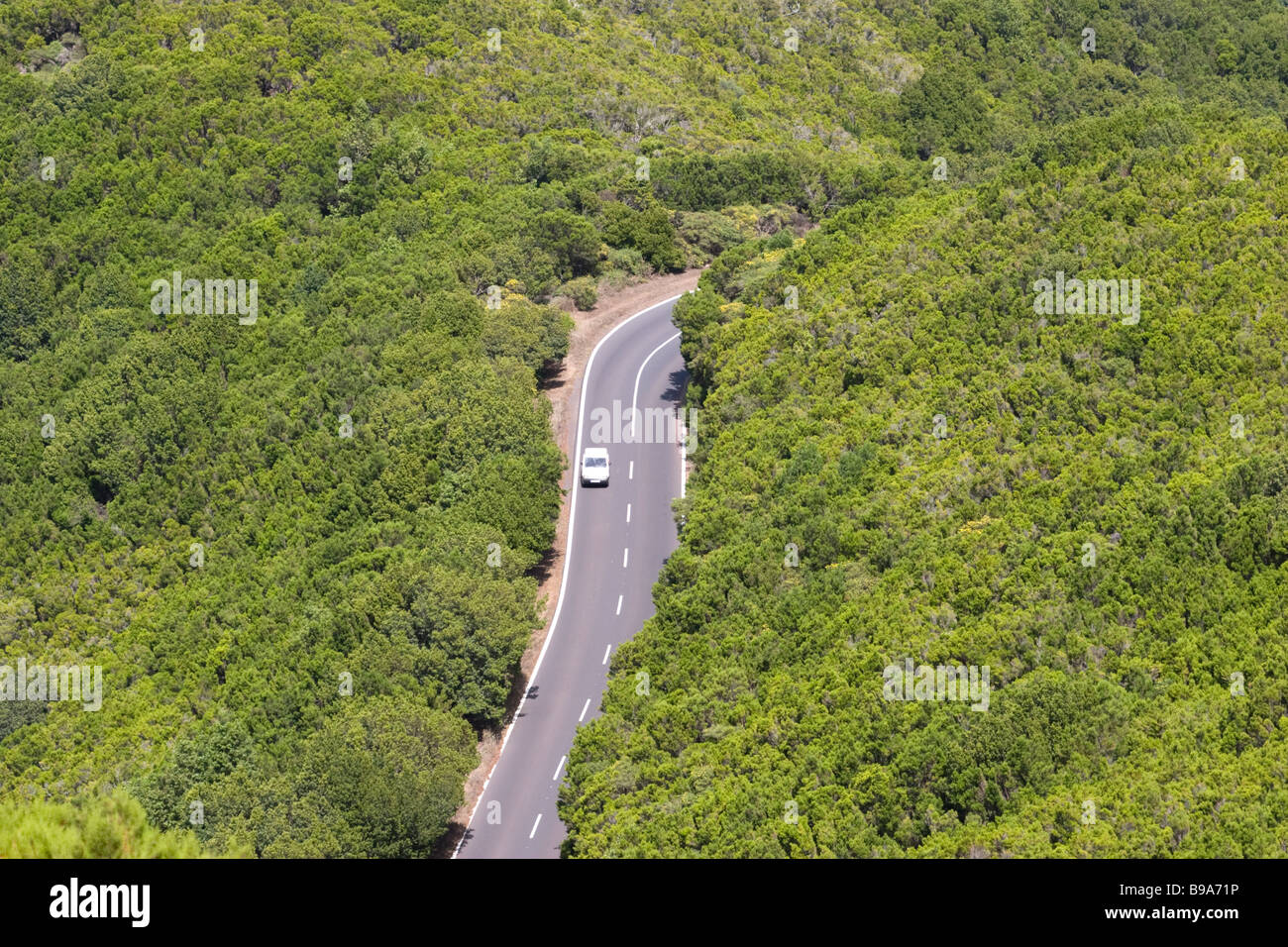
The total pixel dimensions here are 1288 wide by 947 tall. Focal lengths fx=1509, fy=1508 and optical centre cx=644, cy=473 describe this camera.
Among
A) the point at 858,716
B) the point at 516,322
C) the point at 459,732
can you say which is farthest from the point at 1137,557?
the point at 516,322

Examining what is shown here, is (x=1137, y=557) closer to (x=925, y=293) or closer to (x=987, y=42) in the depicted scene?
(x=925, y=293)

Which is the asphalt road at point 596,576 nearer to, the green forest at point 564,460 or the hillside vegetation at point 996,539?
the green forest at point 564,460

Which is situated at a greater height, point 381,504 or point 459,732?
point 381,504

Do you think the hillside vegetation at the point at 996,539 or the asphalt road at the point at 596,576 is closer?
the hillside vegetation at the point at 996,539

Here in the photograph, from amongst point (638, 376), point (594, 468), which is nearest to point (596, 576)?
point (594, 468)

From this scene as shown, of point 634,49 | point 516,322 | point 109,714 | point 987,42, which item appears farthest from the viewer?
point 987,42

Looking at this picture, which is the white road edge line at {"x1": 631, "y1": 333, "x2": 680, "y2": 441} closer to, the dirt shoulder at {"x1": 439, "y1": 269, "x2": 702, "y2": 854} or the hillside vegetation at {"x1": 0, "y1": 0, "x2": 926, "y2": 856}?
the dirt shoulder at {"x1": 439, "y1": 269, "x2": 702, "y2": 854}

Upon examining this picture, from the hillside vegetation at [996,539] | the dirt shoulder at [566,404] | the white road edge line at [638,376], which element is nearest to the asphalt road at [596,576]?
the white road edge line at [638,376]
